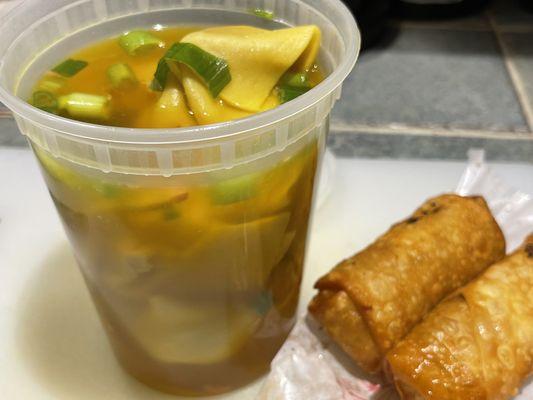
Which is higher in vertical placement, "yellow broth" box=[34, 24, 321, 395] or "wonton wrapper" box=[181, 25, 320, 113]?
"wonton wrapper" box=[181, 25, 320, 113]

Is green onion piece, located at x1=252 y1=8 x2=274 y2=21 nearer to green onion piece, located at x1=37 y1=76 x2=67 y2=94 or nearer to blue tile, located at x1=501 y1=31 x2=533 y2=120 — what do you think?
green onion piece, located at x1=37 y1=76 x2=67 y2=94

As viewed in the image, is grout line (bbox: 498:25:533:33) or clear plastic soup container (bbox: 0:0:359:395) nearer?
A: clear plastic soup container (bbox: 0:0:359:395)

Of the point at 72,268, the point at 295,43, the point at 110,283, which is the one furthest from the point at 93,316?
the point at 295,43

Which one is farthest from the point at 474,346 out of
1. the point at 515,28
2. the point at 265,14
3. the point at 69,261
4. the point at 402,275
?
the point at 515,28

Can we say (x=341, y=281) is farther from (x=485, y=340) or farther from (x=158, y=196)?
(x=158, y=196)

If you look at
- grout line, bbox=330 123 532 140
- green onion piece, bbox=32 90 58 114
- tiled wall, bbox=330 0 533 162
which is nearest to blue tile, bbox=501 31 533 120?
tiled wall, bbox=330 0 533 162
